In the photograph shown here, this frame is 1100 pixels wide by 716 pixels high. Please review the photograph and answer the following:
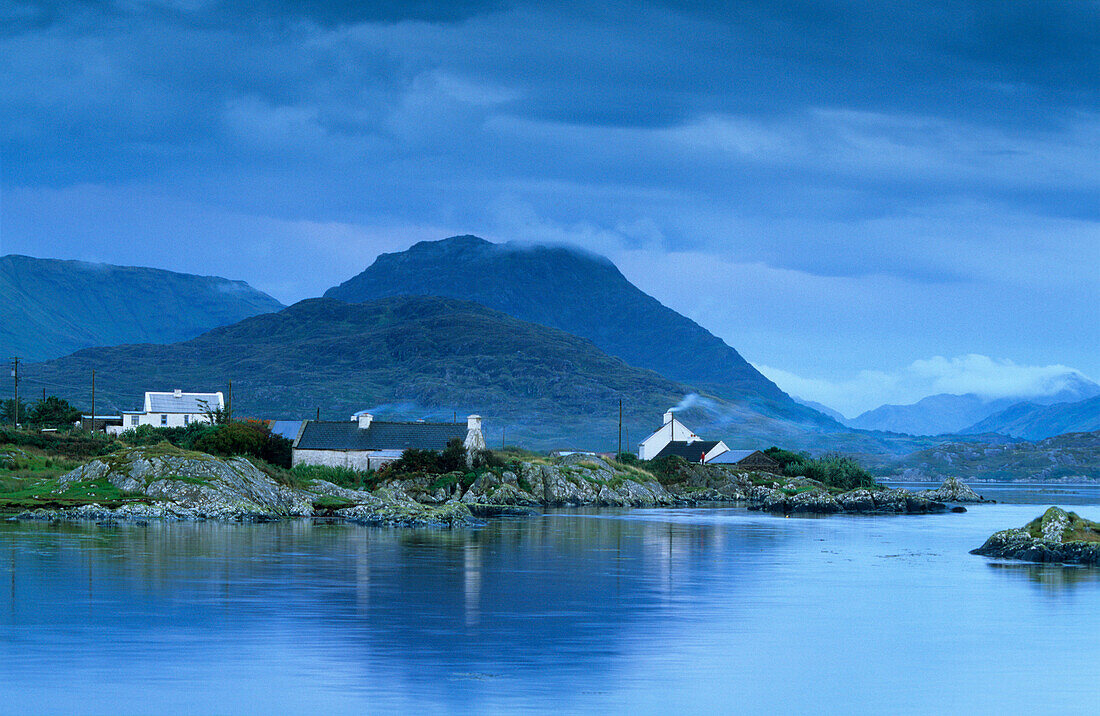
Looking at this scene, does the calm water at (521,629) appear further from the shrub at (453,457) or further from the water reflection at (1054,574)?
the shrub at (453,457)

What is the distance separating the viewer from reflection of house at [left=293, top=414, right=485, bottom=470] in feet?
324

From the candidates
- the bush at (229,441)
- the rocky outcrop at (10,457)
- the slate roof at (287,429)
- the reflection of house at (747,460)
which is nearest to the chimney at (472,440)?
the bush at (229,441)

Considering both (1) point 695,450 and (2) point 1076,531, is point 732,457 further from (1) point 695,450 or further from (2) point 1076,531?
(2) point 1076,531

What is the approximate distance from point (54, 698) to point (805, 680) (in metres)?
13.6

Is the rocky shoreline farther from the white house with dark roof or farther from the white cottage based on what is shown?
the white house with dark roof

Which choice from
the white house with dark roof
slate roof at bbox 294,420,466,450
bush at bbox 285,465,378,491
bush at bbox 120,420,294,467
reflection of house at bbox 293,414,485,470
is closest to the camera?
bush at bbox 285,465,378,491

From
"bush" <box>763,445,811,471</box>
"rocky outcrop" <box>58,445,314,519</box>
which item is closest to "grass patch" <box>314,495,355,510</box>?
"rocky outcrop" <box>58,445,314,519</box>

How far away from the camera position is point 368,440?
10219 centimetres

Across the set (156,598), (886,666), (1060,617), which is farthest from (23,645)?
(1060,617)

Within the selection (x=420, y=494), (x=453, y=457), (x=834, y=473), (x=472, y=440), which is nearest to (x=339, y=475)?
(x=420, y=494)

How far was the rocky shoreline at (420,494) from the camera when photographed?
2653 inches

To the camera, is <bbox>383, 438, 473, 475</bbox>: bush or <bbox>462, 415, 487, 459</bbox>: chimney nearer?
<bbox>383, 438, 473, 475</bbox>: bush

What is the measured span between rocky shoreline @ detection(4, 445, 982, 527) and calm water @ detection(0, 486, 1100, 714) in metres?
13.9

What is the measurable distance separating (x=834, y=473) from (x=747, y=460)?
457 inches
